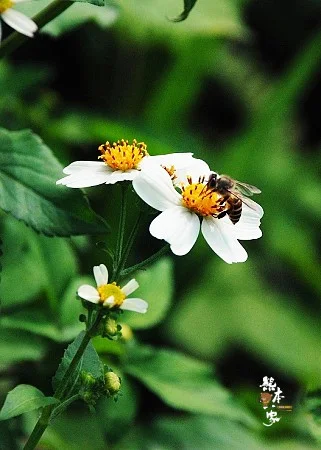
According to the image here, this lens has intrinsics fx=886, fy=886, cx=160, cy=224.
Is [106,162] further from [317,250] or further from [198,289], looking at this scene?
[317,250]

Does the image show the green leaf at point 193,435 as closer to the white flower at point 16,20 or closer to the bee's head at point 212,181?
the bee's head at point 212,181

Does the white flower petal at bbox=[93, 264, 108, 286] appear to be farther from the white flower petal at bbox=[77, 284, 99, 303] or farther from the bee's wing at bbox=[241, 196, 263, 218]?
the bee's wing at bbox=[241, 196, 263, 218]

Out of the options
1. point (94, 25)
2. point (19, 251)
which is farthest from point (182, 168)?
point (94, 25)

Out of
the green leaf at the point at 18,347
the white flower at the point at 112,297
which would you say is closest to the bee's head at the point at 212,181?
the white flower at the point at 112,297

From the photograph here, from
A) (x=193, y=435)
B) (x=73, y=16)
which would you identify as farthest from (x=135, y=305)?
(x=193, y=435)

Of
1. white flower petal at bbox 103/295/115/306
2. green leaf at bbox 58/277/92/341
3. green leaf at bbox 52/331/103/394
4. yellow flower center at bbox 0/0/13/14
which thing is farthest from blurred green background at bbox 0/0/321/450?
white flower petal at bbox 103/295/115/306

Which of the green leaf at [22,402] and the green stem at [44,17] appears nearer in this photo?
the green leaf at [22,402]
